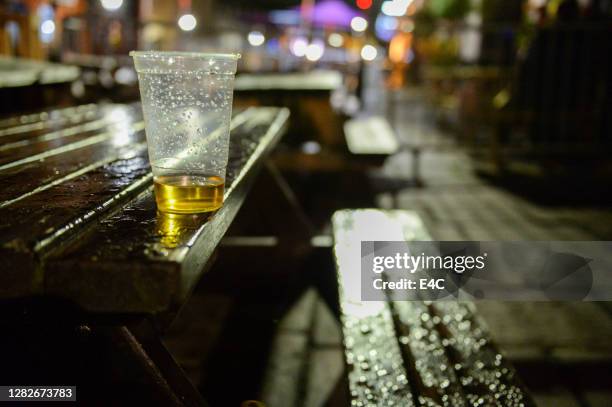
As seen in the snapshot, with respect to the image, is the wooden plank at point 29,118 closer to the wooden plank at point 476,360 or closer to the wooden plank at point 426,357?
the wooden plank at point 426,357

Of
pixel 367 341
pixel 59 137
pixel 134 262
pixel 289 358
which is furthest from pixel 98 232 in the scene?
pixel 289 358

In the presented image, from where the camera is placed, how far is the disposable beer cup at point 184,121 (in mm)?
1042

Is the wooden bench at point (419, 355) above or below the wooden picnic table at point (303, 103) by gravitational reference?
below

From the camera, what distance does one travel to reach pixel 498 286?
3.33m

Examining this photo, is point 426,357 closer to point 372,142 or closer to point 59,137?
point 59,137

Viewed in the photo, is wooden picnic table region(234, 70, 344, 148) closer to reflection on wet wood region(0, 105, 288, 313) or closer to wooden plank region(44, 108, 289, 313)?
reflection on wet wood region(0, 105, 288, 313)

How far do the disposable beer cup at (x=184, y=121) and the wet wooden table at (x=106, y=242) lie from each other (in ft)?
0.16

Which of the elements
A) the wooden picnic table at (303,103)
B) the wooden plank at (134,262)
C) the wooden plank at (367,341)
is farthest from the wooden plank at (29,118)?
the wooden picnic table at (303,103)

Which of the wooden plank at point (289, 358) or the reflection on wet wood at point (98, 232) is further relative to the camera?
the wooden plank at point (289, 358)

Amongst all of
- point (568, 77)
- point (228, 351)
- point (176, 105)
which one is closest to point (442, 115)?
point (568, 77)

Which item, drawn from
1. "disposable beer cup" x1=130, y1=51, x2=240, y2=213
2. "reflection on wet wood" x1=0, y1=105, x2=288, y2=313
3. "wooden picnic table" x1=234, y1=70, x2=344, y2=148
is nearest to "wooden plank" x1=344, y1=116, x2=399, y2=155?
"wooden picnic table" x1=234, y1=70, x2=344, y2=148

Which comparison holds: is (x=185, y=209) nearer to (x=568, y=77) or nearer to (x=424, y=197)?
(x=424, y=197)

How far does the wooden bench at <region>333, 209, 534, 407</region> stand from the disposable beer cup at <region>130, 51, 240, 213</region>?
0.60 metres

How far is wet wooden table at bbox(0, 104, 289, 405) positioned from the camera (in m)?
0.81
